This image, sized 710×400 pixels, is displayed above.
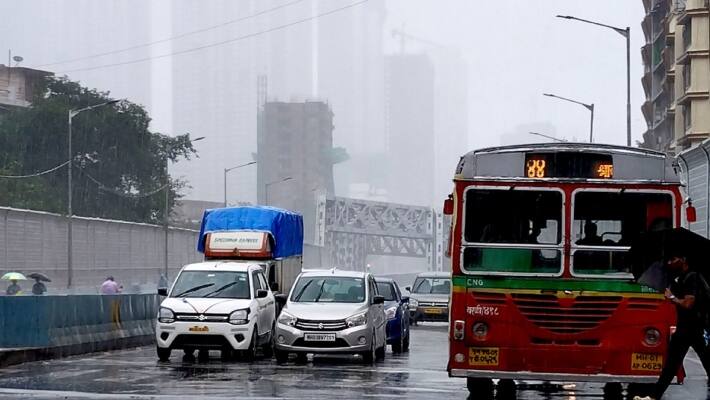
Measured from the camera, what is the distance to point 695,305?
14547 mm

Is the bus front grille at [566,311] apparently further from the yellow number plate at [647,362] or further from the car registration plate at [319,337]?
the car registration plate at [319,337]

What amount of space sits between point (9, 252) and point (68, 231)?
6322 millimetres

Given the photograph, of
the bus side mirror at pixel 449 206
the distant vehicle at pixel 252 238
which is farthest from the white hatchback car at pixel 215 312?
the bus side mirror at pixel 449 206

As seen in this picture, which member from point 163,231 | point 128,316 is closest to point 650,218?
point 128,316

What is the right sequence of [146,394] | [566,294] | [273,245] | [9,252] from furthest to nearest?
1. [9,252]
2. [273,245]
3. [146,394]
4. [566,294]

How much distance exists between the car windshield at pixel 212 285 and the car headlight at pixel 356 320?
2.37 meters

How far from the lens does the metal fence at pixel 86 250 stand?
5491 centimetres

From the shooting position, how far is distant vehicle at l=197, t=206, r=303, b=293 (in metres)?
32.8

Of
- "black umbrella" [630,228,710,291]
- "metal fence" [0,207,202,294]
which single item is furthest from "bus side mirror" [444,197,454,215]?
"metal fence" [0,207,202,294]

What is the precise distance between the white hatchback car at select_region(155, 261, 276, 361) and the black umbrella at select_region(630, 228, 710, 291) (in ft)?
37.8

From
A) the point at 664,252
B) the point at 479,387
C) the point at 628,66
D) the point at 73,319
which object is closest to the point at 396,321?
the point at 73,319

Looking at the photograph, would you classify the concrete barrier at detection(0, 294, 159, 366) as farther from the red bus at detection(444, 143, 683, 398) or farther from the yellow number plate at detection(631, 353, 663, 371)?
the yellow number plate at detection(631, 353, 663, 371)

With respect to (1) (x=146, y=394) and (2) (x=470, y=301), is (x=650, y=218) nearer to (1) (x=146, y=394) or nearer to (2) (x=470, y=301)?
(2) (x=470, y=301)

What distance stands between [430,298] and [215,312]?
21.8 m
